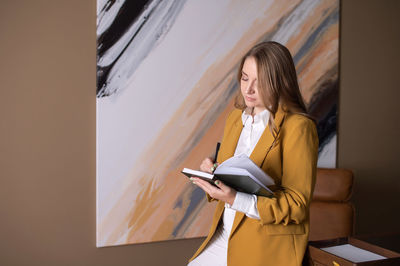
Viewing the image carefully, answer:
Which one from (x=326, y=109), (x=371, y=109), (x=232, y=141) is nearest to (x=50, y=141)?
(x=232, y=141)

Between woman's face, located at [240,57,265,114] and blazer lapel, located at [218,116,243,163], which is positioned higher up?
woman's face, located at [240,57,265,114]

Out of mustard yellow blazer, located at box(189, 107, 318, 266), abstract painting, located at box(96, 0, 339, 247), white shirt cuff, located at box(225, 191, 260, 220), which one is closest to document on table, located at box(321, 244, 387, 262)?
mustard yellow blazer, located at box(189, 107, 318, 266)

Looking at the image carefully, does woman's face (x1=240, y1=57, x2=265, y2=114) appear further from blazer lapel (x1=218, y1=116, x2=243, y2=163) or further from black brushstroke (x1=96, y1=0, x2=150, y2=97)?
black brushstroke (x1=96, y1=0, x2=150, y2=97)

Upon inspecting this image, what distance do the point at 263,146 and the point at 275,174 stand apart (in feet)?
0.35

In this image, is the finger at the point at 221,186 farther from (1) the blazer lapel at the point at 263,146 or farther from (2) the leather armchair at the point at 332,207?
(2) the leather armchair at the point at 332,207

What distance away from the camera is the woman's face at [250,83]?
1422 millimetres

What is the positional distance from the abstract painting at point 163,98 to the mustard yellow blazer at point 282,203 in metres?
1.02

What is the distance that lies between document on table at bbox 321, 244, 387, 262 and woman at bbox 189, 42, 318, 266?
0.10 m

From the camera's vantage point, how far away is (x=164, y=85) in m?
2.34

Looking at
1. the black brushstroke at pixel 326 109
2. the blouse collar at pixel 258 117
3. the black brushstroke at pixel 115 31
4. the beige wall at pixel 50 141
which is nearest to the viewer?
the blouse collar at pixel 258 117

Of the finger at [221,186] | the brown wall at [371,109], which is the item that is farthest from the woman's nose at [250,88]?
the brown wall at [371,109]

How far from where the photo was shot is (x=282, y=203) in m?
1.29

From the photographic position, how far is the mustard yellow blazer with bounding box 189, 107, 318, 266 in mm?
1296

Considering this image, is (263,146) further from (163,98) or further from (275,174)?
(163,98)
